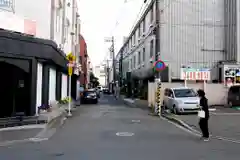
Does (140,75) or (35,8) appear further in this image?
(140,75)

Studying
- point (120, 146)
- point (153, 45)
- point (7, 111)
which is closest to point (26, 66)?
point (7, 111)

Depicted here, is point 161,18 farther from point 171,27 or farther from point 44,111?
point 44,111

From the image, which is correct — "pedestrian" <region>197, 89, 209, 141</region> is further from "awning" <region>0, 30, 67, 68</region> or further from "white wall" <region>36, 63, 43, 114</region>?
"white wall" <region>36, 63, 43, 114</region>

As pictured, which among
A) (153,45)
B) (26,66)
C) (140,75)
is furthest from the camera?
(140,75)

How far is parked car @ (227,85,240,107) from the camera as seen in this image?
23.3 meters

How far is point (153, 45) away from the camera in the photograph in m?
29.2

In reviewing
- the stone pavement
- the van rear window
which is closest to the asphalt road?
the stone pavement

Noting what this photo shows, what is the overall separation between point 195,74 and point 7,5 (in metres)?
16.5

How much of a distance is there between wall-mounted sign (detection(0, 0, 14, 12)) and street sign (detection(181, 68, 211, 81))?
50.3 feet

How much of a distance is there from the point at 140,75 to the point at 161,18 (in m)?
10.5

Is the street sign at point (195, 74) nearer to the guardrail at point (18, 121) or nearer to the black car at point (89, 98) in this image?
the black car at point (89, 98)

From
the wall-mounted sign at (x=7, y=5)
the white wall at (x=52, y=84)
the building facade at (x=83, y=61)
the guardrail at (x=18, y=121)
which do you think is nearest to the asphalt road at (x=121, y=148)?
the guardrail at (x=18, y=121)

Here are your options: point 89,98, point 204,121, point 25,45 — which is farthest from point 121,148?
point 89,98

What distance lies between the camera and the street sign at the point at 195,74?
79.5 feet
